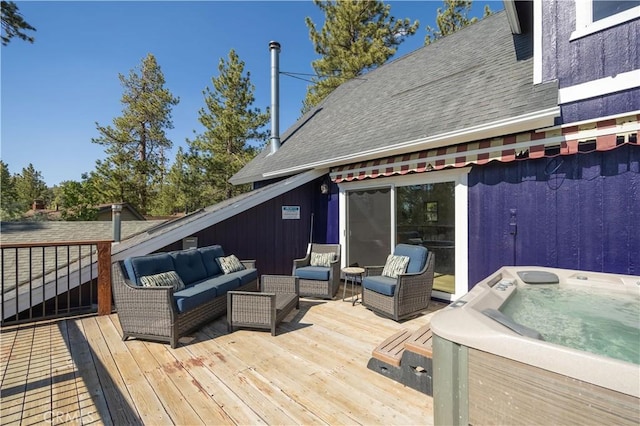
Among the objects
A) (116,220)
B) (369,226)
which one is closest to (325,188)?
(369,226)

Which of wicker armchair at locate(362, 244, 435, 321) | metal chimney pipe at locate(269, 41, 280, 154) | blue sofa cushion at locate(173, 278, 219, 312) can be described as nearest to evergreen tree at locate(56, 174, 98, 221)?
metal chimney pipe at locate(269, 41, 280, 154)

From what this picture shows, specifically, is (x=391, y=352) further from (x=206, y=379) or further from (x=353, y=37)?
(x=353, y=37)

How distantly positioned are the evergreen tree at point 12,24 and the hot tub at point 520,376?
11515 mm

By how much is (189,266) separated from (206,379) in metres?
2.29

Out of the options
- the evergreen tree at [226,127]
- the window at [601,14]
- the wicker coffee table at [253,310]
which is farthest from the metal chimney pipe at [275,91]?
the evergreen tree at [226,127]

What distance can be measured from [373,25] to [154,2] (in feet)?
40.3

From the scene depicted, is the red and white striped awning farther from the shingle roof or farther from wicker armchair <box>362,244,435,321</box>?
wicker armchair <box>362,244,435,321</box>

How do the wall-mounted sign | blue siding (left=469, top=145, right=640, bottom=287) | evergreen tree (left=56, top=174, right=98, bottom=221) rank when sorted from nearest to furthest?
blue siding (left=469, top=145, right=640, bottom=287), the wall-mounted sign, evergreen tree (left=56, top=174, right=98, bottom=221)

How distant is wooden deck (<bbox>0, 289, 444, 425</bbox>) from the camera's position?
2318 millimetres

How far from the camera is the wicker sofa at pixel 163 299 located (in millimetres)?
3586

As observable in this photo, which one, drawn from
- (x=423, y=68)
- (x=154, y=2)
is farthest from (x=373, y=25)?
(x=154, y=2)

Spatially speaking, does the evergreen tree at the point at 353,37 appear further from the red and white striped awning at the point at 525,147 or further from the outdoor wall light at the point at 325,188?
the red and white striped awning at the point at 525,147

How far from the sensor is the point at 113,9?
253 inches

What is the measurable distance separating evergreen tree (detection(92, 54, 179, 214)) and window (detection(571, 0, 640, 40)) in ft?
72.4
